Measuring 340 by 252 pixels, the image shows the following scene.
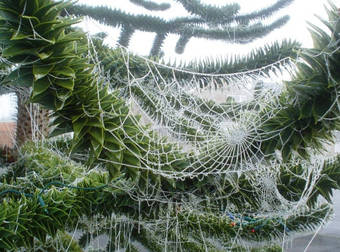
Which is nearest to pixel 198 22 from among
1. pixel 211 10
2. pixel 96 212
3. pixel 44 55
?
pixel 211 10

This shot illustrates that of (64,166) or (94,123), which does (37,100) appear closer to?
(94,123)

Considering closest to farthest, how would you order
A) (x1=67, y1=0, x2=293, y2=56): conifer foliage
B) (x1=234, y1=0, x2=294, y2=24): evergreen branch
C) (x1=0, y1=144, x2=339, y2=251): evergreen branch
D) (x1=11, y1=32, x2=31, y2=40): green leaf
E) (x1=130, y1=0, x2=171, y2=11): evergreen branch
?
(x1=11, y1=32, x2=31, y2=40): green leaf < (x1=0, y1=144, x2=339, y2=251): evergreen branch < (x1=67, y1=0, x2=293, y2=56): conifer foliage < (x1=234, y1=0, x2=294, y2=24): evergreen branch < (x1=130, y1=0, x2=171, y2=11): evergreen branch

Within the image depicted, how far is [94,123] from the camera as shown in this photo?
1.75 ft

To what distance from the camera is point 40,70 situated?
18.6 inches

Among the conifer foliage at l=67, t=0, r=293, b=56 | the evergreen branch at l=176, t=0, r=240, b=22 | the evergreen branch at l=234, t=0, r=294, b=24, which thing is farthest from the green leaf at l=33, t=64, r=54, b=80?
the evergreen branch at l=234, t=0, r=294, b=24

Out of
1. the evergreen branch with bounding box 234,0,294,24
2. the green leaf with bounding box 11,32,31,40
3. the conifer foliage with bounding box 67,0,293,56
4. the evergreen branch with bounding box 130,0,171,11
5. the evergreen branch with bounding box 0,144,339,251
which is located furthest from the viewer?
the evergreen branch with bounding box 130,0,171,11

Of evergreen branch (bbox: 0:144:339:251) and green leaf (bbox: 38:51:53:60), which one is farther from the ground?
green leaf (bbox: 38:51:53:60)

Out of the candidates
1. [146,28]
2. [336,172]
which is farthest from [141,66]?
[336,172]

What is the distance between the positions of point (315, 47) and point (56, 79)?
38 centimetres

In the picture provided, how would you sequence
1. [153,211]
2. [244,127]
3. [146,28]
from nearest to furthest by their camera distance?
[244,127] < [153,211] < [146,28]

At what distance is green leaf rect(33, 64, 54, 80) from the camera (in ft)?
1.51

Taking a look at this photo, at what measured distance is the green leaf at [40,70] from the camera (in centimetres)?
46

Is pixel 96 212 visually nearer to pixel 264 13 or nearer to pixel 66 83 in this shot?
pixel 66 83

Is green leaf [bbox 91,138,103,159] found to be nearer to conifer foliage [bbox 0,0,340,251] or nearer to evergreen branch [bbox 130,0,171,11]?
conifer foliage [bbox 0,0,340,251]
